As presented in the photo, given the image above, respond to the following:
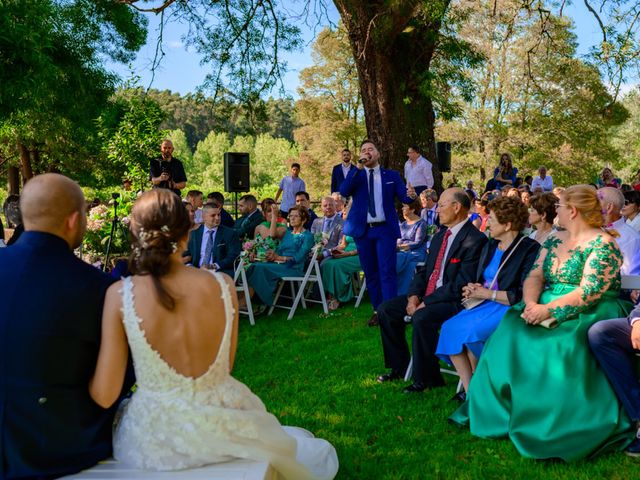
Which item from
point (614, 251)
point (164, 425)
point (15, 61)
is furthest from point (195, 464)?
point (15, 61)

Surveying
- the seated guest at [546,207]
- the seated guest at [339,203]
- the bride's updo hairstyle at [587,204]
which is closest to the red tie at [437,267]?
the seated guest at [546,207]

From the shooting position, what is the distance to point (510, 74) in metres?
32.5

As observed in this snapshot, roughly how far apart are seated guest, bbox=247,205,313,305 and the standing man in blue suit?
153 cm

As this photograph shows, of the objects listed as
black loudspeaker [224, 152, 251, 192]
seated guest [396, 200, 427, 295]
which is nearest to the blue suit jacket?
seated guest [396, 200, 427, 295]

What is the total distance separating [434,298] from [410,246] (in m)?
4.06

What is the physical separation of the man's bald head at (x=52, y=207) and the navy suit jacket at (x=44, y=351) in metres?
0.04

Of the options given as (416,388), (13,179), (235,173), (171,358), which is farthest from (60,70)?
(13,179)

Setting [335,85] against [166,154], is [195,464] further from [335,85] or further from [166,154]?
[335,85]

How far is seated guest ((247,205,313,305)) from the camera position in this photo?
9.05m

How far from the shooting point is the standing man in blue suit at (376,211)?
7.70 m

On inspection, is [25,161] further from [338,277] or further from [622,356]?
[622,356]

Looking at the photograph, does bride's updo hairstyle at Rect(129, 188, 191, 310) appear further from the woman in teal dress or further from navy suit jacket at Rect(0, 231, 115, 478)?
the woman in teal dress

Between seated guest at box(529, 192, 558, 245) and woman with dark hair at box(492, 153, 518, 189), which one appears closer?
seated guest at box(529, 192, 558, 245)

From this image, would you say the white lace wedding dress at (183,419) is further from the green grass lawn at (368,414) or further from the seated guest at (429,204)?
the seated guest at (429,204)
